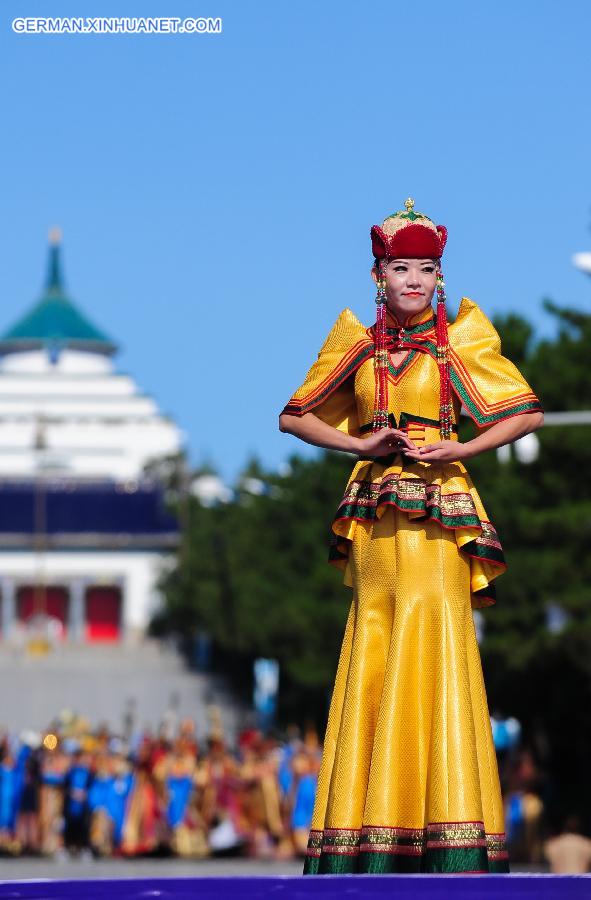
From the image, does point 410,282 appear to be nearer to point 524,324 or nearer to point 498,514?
point 498,514

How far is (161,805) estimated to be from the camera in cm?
2858

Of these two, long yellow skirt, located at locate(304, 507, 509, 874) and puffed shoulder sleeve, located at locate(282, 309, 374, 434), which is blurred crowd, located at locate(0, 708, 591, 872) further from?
long yellow skirt, located at locate(304, 507, 509, 874)

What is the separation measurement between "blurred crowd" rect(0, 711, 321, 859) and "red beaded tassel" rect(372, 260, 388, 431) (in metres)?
18.2

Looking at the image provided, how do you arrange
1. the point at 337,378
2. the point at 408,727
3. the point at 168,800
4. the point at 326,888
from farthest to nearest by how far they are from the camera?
1. the point at 168,800
2. the point at 337,378
3. the point at 408,727
4. the point at 326,888

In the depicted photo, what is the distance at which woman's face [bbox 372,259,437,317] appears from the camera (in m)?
9.34

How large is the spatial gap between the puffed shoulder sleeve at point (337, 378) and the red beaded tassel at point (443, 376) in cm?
29

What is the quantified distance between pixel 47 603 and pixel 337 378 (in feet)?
351

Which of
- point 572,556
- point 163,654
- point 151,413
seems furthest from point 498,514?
point 151,413

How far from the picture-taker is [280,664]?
5519 centimetres

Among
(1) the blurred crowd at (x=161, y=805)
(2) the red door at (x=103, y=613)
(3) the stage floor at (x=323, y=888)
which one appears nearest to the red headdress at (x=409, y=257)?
(3) the stage floor at (x=323, y=888)

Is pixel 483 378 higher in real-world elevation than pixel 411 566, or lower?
higher

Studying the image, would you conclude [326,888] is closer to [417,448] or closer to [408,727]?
[408,727]

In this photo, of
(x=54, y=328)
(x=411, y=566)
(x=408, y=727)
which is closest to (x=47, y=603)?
(x=54, y=328)

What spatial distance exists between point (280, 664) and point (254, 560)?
7.51 meters
